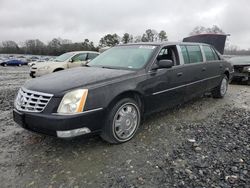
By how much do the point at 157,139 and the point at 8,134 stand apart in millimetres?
2529

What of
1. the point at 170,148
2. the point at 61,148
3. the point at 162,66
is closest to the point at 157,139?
the point at 170,148

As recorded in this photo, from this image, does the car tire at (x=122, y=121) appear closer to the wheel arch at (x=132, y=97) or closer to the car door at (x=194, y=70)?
the wheel arch at (x=132, y=97)

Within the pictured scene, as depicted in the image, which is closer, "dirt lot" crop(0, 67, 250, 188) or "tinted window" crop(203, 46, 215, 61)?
"dirt lot" crop(0, 67, 250, 188)

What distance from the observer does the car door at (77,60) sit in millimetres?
9328

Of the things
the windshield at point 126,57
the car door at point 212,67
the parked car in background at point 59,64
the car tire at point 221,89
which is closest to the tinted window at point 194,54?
the car door at point 212,67

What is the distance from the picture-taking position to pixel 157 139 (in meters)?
3.32

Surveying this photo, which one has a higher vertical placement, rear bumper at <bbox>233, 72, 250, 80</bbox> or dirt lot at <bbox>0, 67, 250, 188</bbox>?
rear bumper at <bbox>233, 72, 250, 80</bbox>

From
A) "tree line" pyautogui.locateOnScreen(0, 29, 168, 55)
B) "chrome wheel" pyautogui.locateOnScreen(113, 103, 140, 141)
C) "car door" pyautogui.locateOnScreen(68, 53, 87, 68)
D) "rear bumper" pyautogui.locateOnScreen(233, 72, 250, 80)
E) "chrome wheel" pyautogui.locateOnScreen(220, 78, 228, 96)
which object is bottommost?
"chrome wheel" pyautogui.locateOnScreen(113, 103, 140, 141)

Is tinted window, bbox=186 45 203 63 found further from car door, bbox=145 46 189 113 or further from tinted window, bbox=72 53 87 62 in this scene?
tinted window, bbox=72 53 87 62

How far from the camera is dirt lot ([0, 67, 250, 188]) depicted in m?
2.33

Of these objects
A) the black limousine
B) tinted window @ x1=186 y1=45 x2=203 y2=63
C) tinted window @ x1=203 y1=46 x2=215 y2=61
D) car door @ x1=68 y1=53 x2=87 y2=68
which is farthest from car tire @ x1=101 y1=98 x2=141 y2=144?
car door @ x1=68 y1=53 x2=87 y2=68

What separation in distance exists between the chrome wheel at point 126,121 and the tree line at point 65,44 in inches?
1838

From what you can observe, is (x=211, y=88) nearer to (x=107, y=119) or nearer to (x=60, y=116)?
(x=107, y=119)

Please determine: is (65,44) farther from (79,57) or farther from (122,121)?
(122,121)
